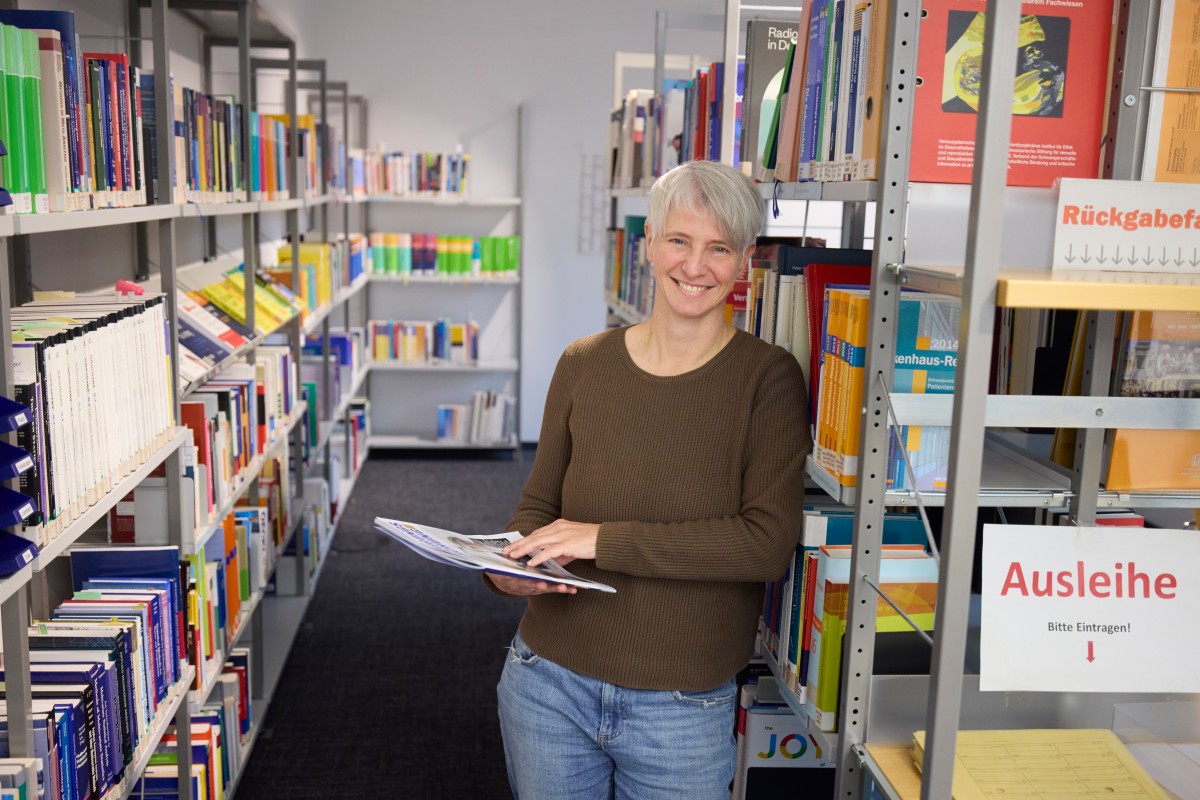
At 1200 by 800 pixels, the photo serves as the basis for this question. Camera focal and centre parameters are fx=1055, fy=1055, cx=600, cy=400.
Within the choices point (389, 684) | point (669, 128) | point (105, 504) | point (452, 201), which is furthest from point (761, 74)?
point (452, 201)

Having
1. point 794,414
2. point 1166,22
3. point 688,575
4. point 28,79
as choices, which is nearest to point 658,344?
point 794,414

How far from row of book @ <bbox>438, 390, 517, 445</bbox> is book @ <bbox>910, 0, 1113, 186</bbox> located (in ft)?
18.6

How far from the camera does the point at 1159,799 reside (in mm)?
1395

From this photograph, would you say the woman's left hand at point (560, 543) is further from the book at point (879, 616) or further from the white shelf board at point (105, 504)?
the white shelf board at point (105, 504)

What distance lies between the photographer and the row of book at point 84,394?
5.17 ft

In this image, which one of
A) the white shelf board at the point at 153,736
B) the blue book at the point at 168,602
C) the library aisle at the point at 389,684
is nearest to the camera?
the white shelf board at the point at 153,736

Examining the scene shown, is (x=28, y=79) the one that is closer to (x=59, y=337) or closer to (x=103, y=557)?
(x=59, y=337)

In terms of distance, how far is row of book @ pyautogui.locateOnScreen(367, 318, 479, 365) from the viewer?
6.78 meters

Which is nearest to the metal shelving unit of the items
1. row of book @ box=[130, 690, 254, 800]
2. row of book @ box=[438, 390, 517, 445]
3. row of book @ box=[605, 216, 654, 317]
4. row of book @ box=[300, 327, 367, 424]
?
row of book @ box=[130, 690, 254, 800]

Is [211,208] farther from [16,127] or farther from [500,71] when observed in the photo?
[500,71]

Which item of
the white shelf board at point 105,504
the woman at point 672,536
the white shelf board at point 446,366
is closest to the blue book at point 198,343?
the white shelf board at point 105,504

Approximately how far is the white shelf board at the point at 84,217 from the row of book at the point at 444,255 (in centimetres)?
445

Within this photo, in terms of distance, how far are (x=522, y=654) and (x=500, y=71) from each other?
575 cm

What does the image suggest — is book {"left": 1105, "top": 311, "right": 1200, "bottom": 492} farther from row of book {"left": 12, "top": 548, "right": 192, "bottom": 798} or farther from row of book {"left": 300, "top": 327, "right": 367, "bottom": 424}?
row of book {"left": 300, "top": 327, "right": 367, "bottom": 424}
